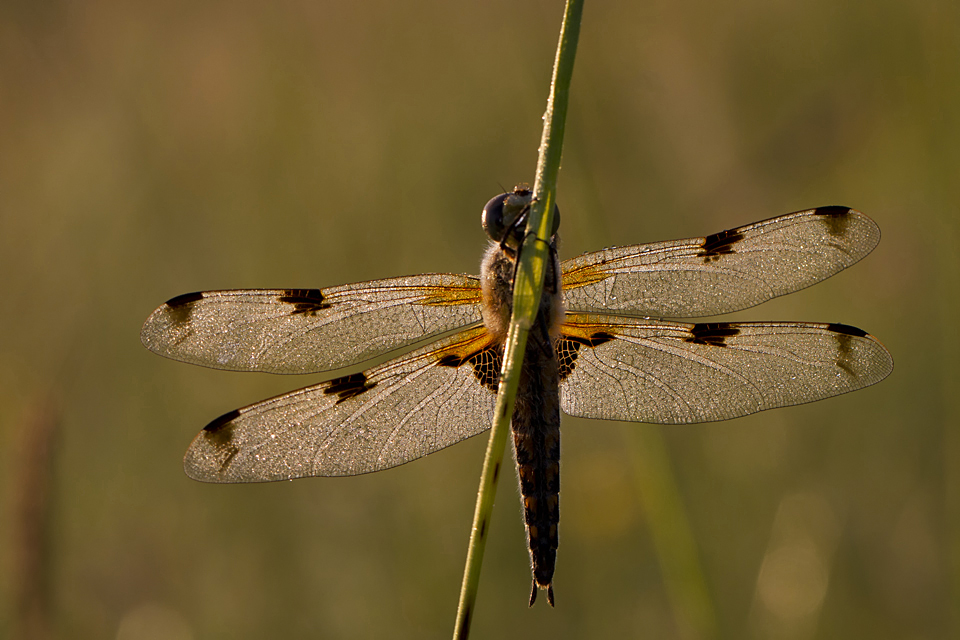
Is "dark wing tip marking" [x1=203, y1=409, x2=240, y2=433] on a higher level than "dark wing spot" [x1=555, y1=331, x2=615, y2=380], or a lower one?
lower

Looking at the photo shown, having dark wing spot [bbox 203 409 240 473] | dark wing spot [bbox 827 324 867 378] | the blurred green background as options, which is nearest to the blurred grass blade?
the blurred green background

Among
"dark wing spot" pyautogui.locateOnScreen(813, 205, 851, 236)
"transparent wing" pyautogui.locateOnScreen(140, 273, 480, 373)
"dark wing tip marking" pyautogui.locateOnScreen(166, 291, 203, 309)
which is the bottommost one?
"transparent wing" pyautogui.locateOnScreen(140, 273, 480, 373)

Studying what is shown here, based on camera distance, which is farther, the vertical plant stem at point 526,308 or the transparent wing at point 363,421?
the transparent wing at point 363,421

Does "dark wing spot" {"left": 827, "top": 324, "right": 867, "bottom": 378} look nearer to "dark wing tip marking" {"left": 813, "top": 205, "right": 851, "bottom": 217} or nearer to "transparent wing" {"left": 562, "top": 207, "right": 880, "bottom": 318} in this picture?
"transparent wing" {"left": 562, "top": 207, "right": 880, "bottom": 318}

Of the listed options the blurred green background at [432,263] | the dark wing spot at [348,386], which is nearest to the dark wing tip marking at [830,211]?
the blurred green background at [432,263]

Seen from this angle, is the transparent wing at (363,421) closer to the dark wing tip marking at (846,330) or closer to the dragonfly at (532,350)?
the dragonfly at (532,350)

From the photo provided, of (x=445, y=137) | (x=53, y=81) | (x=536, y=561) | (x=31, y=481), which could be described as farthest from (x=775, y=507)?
(x=53, y=81)

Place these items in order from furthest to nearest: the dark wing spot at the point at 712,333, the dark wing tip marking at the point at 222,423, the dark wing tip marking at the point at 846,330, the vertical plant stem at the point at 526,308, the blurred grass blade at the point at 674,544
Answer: the dark wing spot at the point at 712,333 < the dark wing tip marking at the point at 846,330 < the dark wing tip marking at the point at 222,423 < the blurred grass blade at the point at 674,544 < the vertical plant stem at the point at 526,308
